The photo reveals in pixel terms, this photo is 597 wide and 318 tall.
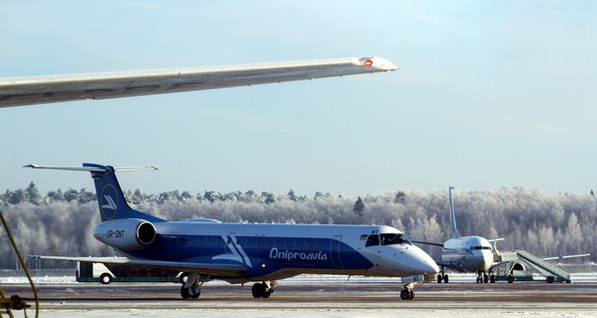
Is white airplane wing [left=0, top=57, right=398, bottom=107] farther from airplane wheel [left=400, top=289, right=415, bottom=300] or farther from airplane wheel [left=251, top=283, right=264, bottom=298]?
airplane wheel [left=251, top=283, right=264, bottom=298]

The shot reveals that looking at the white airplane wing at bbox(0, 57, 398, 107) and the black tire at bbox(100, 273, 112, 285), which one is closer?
the white airplane wing at bbox(0, 57, 398, 107)

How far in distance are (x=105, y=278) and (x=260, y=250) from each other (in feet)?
96.2

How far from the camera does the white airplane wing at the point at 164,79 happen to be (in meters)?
7.30

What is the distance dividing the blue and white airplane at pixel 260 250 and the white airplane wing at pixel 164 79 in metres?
28.3

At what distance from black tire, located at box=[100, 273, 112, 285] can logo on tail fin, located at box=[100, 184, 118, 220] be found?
21653 mm

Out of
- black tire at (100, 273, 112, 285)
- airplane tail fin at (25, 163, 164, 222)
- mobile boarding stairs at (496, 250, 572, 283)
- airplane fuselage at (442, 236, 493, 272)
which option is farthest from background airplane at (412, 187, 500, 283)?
airplane tail fin at (25, 163, 164, 222)

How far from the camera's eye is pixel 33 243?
6569 centimetres

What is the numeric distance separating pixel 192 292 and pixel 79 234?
33.0 metres

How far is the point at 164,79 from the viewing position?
25.3 ft

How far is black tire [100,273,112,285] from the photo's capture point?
2574 inches

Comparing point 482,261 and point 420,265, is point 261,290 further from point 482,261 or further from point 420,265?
point 482,261

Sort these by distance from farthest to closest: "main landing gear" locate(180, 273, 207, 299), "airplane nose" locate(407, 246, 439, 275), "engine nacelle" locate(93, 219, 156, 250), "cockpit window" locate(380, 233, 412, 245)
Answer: "engine nacelle" locate(93, 219, 156, 250) < "main landing gear" locate(180, 273, 207, 299) < "cockpit window" locate(380, 233, 412, 245) < "airplane nose" locate(407, 246, 439, 275)

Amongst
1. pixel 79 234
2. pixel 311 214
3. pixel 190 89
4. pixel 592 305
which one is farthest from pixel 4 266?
pixel 190 89

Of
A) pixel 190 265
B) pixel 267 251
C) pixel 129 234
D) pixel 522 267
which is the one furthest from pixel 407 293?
pixel 522 267
